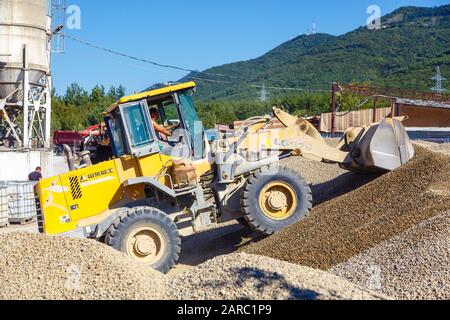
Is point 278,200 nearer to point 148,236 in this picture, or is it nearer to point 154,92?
point 148,236

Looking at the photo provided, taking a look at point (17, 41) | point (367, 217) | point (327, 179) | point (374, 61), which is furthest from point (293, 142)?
point (374, 61)

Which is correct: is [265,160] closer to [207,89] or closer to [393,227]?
[393,227]

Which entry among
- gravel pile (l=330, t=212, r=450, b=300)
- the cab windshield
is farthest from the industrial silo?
gravel pile (l=330, t=212, r=450, b=300)

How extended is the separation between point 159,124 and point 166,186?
1.05m

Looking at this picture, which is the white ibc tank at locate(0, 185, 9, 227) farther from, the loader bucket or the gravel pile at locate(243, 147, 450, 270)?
the loader bucket

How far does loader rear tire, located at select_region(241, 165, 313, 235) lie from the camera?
33.6 ft

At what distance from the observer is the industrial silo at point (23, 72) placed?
24.6 m

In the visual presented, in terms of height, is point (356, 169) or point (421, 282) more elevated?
point (356, 169)

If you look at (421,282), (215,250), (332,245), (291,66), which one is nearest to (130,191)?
(215,250)

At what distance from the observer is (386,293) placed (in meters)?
6.98

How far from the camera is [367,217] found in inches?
367

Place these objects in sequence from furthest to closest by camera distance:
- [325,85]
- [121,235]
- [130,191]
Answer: [325,85], [130,191], [121,235]

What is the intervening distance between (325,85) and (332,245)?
263 feet

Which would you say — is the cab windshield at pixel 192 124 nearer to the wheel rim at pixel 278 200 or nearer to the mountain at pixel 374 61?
the wheel rim at pixel 278 200
